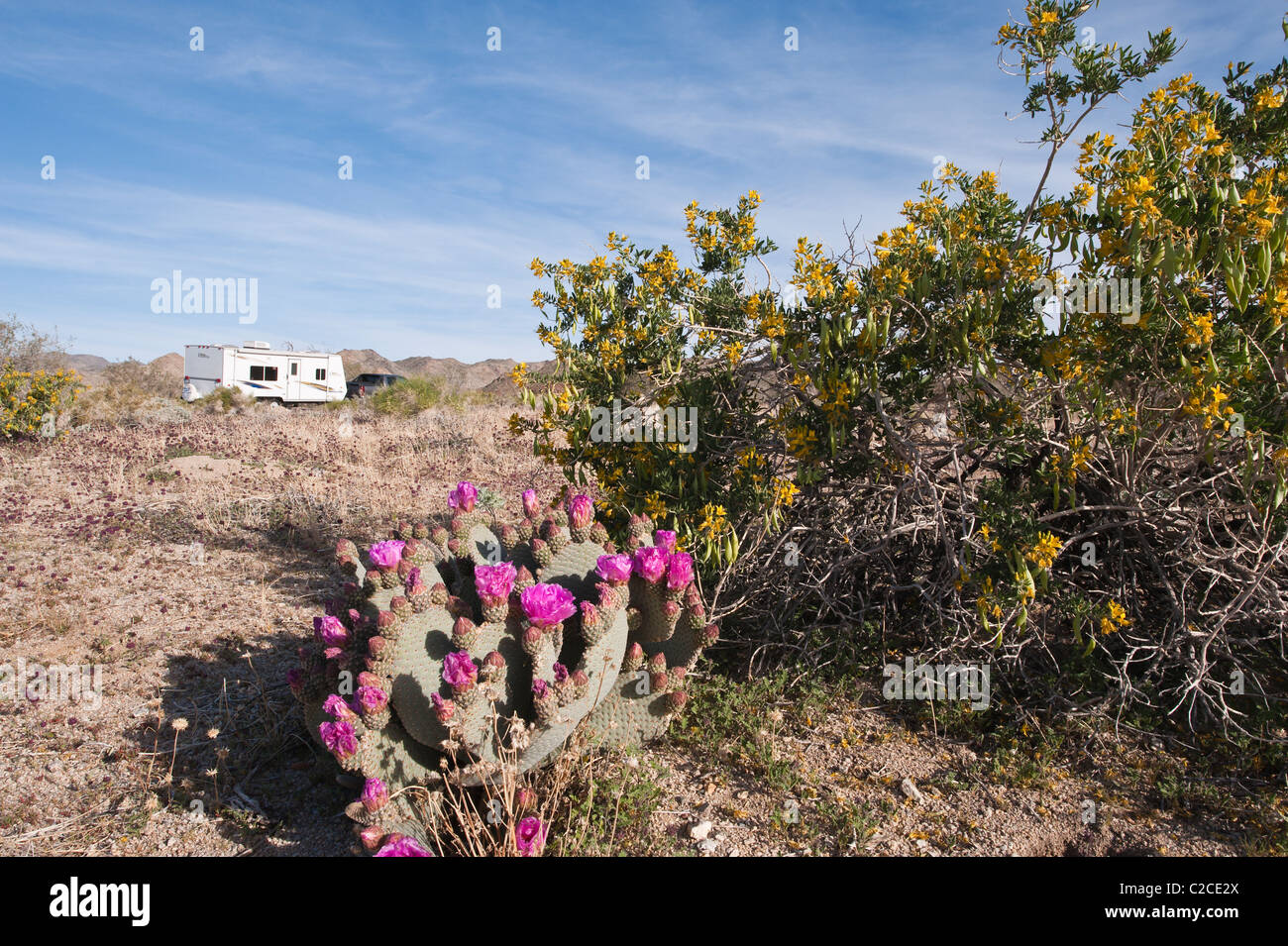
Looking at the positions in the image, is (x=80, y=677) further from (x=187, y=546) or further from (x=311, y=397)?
(x=311, y=397)

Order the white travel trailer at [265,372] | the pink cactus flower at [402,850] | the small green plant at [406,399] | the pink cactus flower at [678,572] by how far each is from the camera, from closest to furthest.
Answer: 1. the pink cactus flower at [402,850]
2. the pink cactus flower at [678,572]
3. the small green plant at [406,399]
4. the white travel trailer at [265,372]

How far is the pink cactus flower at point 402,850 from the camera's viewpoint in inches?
87.0

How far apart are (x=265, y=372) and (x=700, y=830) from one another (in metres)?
28.9

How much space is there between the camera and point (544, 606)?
2.65 metres

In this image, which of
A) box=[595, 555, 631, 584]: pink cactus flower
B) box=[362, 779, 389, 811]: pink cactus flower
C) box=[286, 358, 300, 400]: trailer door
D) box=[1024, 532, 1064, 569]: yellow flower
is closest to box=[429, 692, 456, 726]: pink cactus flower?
box=[362, 779, 389, 811]: pink cactus flower

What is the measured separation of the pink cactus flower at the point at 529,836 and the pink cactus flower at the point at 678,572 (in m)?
1.00

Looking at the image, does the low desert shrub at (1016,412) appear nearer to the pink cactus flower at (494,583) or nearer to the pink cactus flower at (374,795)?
the pink cactus flower at (494,583)

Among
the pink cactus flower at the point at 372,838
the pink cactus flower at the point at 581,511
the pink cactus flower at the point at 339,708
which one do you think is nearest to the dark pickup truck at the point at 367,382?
the pink cactus flower at the point at 581,511

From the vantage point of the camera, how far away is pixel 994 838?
2912 millimetres

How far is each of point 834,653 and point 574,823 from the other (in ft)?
6.04

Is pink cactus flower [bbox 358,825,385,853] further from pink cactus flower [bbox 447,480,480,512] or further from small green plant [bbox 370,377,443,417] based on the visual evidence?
small green plant [bbox 370,377,443,417]

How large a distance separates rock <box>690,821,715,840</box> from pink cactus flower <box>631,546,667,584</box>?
95 centimetres

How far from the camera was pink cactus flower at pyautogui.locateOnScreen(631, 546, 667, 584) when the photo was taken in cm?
300
